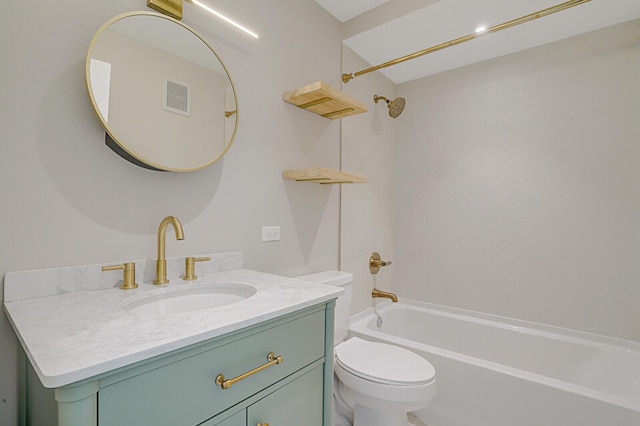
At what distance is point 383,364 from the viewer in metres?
1.57

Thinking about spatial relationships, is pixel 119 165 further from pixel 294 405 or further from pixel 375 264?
pixel 375 264

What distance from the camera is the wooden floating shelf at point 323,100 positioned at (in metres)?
1.63

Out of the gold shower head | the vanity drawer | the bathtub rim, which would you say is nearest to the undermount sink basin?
the vanity drawer

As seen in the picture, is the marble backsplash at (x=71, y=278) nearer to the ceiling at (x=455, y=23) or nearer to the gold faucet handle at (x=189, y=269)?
the gold faucet handle at (x=189, y=269)

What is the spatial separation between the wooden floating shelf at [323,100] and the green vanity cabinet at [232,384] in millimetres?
1109

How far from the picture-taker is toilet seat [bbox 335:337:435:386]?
1.43 meters

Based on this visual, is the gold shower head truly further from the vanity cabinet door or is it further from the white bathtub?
the vanity cabinet door

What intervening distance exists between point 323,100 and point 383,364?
1454mm

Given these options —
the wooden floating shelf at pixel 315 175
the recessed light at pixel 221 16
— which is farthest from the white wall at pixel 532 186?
the recessed light at pixel 221 16

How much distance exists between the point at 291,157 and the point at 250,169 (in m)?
0.32

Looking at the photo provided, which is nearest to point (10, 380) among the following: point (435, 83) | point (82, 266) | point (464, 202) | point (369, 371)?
point (82, 266)

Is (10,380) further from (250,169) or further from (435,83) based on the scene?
(435,83)

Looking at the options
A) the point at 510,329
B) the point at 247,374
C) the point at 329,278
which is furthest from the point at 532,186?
the point at 247,374

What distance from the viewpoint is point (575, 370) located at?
1952 mm
